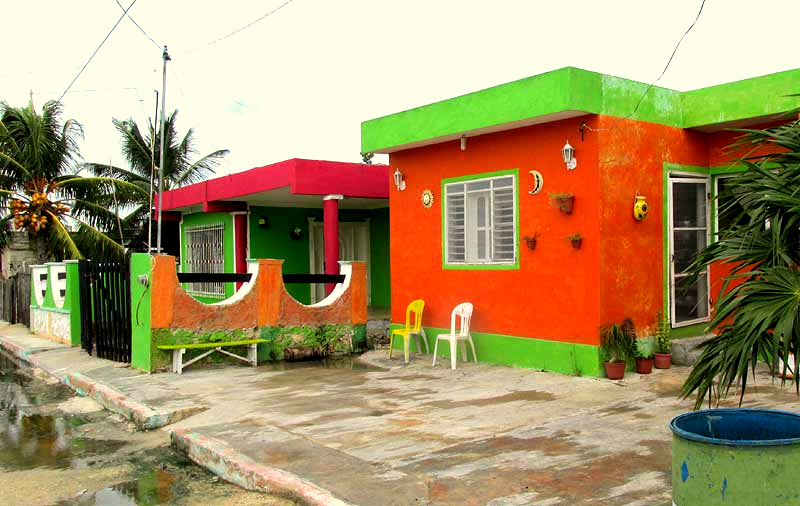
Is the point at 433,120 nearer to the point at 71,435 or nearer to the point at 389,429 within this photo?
the point at 389,429

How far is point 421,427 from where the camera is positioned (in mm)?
6383

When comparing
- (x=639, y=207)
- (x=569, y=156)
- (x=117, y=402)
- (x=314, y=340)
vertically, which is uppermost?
(x=569, y=156)

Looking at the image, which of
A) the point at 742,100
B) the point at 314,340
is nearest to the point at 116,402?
the point at 314,340

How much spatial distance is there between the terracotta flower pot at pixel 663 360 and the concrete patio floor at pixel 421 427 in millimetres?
100

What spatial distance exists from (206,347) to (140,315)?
1041mm

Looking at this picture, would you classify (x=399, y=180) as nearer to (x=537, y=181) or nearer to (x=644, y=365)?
(x=537, y=181)

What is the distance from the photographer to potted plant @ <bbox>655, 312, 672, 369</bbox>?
8.53 meters

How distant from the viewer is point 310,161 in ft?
41.3

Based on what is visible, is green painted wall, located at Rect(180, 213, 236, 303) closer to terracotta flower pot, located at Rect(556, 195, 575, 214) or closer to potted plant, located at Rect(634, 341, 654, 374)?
terracotta flower pot, located at Rect(556, 195, 575, 214)

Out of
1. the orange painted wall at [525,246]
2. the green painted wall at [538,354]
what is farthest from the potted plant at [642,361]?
the orange painted wall at [525,246]

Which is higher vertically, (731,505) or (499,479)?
(731,505)

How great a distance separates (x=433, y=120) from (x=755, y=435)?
7.02 m

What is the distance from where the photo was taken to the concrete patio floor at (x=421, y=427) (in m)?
4.72

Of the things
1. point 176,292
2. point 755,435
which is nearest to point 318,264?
point 176,292
